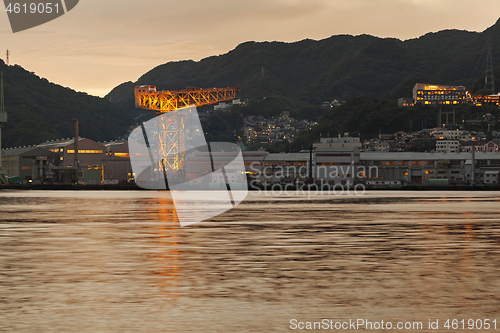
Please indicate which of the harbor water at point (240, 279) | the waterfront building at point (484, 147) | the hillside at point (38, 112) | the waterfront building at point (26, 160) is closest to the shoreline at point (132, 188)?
the waterfront building at point (26, 160)

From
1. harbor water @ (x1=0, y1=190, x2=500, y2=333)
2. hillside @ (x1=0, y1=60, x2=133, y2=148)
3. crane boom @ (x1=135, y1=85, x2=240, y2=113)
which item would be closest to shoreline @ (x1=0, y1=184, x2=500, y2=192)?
crane boom @ (x1=135, y1=85, x2=240, y2=113)

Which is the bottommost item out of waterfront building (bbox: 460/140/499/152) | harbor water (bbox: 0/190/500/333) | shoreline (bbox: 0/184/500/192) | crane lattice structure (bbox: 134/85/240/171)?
shoreline (bbox: 0/184/500/192)

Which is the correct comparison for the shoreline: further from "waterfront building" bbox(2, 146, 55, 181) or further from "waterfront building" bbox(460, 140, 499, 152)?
"waterfront building" bbox(460, 140, 499, 152)

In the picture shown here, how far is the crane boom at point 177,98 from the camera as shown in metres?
91.4

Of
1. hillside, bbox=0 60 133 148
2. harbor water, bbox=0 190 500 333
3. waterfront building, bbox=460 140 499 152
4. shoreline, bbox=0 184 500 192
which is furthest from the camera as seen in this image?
hillside, bbox=0 60 133 148

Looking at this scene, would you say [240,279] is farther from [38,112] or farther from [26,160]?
[38,112]

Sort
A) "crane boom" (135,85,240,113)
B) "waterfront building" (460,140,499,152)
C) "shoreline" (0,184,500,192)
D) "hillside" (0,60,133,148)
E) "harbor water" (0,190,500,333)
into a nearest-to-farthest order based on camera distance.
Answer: "harbor water" (0,190,500,333), "crane boom" (135,85,240,113), "shoreline" (0,184,500,192), "waterfront building" (460,140,499,152), "hillside" (0,60,133,148)

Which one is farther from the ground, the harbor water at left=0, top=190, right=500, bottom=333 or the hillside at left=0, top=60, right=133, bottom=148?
the hillside at left=0, top=60, right=133, bottom=148

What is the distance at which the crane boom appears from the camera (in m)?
91.4

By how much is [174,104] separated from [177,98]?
1.14 meters

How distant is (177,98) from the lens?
9275 cm

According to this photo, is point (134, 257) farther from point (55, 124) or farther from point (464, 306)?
point (55, 124)

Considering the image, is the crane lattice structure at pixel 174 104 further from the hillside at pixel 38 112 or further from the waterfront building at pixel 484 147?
the hillside at pixel 38 112

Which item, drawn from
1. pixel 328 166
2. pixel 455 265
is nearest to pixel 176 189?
pixel 328 166
